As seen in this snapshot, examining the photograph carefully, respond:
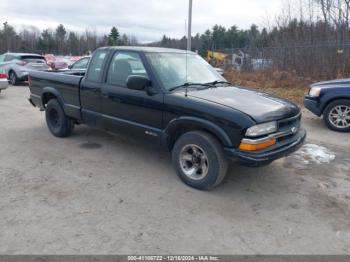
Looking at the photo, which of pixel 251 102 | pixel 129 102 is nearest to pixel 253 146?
pixel 251 102

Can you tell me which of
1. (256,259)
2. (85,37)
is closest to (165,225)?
(256,259)

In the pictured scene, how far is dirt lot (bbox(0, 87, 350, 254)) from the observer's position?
2.95 metres

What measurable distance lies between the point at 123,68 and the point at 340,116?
506 centimetres

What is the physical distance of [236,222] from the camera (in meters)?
3.34

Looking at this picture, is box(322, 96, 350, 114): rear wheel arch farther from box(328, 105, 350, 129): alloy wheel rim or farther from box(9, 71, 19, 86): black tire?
box(9, 71, 19, 86): black tire

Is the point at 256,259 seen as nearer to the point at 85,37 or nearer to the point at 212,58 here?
the point at 212,58

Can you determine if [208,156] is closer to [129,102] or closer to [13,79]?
[129,102]

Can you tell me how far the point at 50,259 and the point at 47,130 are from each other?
186 inches

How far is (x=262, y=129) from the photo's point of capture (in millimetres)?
3613

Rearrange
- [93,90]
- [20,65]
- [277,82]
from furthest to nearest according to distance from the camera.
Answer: [20,65] → [277,82] → [93,90]

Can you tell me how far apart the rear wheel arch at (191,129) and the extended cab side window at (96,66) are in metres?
1.74

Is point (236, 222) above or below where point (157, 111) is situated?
below

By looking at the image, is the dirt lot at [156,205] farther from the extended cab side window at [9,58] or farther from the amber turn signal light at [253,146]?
the extended cab side window at [9,58]

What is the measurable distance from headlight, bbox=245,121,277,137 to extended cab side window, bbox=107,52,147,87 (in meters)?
1.82
